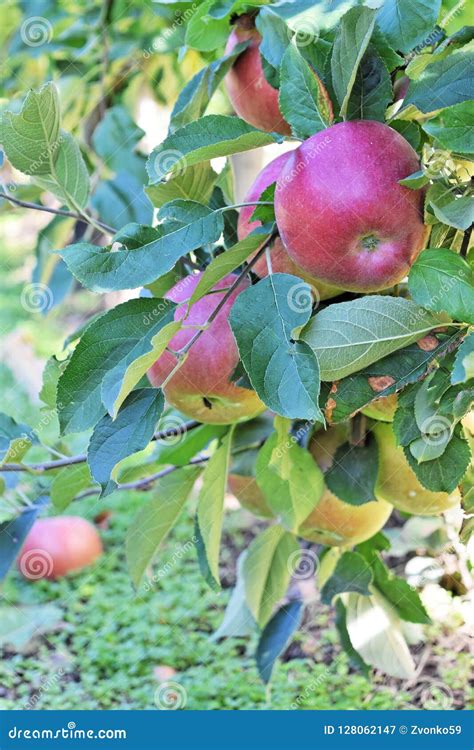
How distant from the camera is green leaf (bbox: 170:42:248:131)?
820mm

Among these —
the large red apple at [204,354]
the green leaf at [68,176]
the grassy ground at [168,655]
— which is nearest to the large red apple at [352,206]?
the large red apple at [204,354]

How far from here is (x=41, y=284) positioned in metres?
1.45

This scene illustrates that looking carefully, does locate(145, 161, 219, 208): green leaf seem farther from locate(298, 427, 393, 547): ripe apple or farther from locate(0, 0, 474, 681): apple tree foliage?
locate(298, 427, 393, 547): ripe apple

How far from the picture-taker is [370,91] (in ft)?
2.14

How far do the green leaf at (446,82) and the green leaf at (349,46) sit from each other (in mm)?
52

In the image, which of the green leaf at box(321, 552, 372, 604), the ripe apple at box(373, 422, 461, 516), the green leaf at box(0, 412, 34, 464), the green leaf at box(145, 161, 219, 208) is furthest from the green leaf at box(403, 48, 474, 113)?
the green leaf at box(321, 552, 372, 604)

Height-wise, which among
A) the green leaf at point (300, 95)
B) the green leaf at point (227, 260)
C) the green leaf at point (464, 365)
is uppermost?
the green leaf at point (300, 95)

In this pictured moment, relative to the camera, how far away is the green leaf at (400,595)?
1.11m

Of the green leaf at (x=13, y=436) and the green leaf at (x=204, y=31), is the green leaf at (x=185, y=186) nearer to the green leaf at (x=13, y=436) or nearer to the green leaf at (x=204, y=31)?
the green leaf at (x=204, y=31)

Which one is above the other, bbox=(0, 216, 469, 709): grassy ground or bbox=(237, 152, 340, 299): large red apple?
bbox=(237, 152, 340, 299): large red apple

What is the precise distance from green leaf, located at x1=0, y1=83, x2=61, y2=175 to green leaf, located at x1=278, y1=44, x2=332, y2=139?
0.58ft

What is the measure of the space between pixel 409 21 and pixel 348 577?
63 cm

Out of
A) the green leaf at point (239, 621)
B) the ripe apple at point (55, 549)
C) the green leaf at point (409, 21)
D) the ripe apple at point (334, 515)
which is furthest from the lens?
the ripe apple at point (55, 549)
